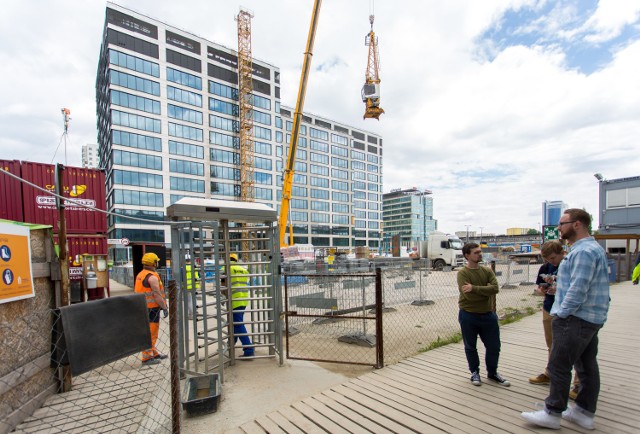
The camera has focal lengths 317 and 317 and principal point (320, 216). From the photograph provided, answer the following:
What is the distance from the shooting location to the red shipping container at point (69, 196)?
32.7 ft

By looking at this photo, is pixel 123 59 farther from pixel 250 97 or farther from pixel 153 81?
pixel 250 97

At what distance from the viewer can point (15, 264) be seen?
140 inches

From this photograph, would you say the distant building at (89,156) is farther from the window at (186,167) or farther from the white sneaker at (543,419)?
the white sneaker at (543,419)

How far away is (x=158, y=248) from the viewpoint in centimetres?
1594

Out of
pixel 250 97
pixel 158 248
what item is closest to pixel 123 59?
pixel 250 97

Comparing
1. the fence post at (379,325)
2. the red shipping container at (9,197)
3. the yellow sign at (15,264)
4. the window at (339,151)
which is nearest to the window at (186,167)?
the window at (339,151)

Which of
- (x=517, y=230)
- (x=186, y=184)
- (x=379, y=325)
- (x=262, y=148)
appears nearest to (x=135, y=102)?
(x=186, y=184)

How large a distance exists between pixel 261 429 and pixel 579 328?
323 cm

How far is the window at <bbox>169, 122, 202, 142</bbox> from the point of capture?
4950 cm

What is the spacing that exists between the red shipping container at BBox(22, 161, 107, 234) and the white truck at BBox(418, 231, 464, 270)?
891 inches

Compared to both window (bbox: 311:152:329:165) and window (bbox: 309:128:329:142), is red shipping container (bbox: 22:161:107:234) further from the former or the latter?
window (bbox: 309:128:329:142)

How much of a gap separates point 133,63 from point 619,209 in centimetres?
5900

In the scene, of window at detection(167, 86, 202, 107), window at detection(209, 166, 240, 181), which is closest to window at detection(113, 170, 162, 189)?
window at detection(209, 166, 240, 181)

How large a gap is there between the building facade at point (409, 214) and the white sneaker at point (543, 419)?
120380 mm
